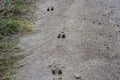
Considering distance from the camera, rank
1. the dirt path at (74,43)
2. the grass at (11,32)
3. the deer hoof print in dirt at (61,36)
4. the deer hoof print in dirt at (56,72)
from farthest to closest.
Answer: the deer hoof print in dirt at (61,36)
the grass at (11,32)
the dirt path at (74,43)
the deer hoof print in dirt at (56,72)

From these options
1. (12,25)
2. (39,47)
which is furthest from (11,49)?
(12,25)

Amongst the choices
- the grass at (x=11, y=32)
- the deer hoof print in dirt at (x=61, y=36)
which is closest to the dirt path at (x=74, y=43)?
the deer hoof print in dirt at (x=61, y=36)

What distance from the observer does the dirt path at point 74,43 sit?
3881 mm

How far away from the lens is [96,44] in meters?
4.46

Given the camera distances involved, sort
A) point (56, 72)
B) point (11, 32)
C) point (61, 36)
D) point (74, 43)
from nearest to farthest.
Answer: point (56, 72) < point (74, 43) < point (61, 36) < point (11, 32)

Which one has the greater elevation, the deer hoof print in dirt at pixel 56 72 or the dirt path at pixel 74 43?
the dirt path at pixel 74 43

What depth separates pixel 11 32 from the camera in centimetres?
492

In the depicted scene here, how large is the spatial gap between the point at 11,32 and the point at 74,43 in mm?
1041

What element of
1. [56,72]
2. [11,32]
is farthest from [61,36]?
[56,72]

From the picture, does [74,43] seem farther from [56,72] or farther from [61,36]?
[56,72]

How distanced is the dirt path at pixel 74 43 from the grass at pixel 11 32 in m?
0.12

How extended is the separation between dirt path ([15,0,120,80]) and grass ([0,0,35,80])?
119 millimetres

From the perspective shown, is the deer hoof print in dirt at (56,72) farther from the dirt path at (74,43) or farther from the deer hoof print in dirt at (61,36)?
the deer hoof print in dirt at (61,36)

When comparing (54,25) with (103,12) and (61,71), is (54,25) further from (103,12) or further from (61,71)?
(61,71)
